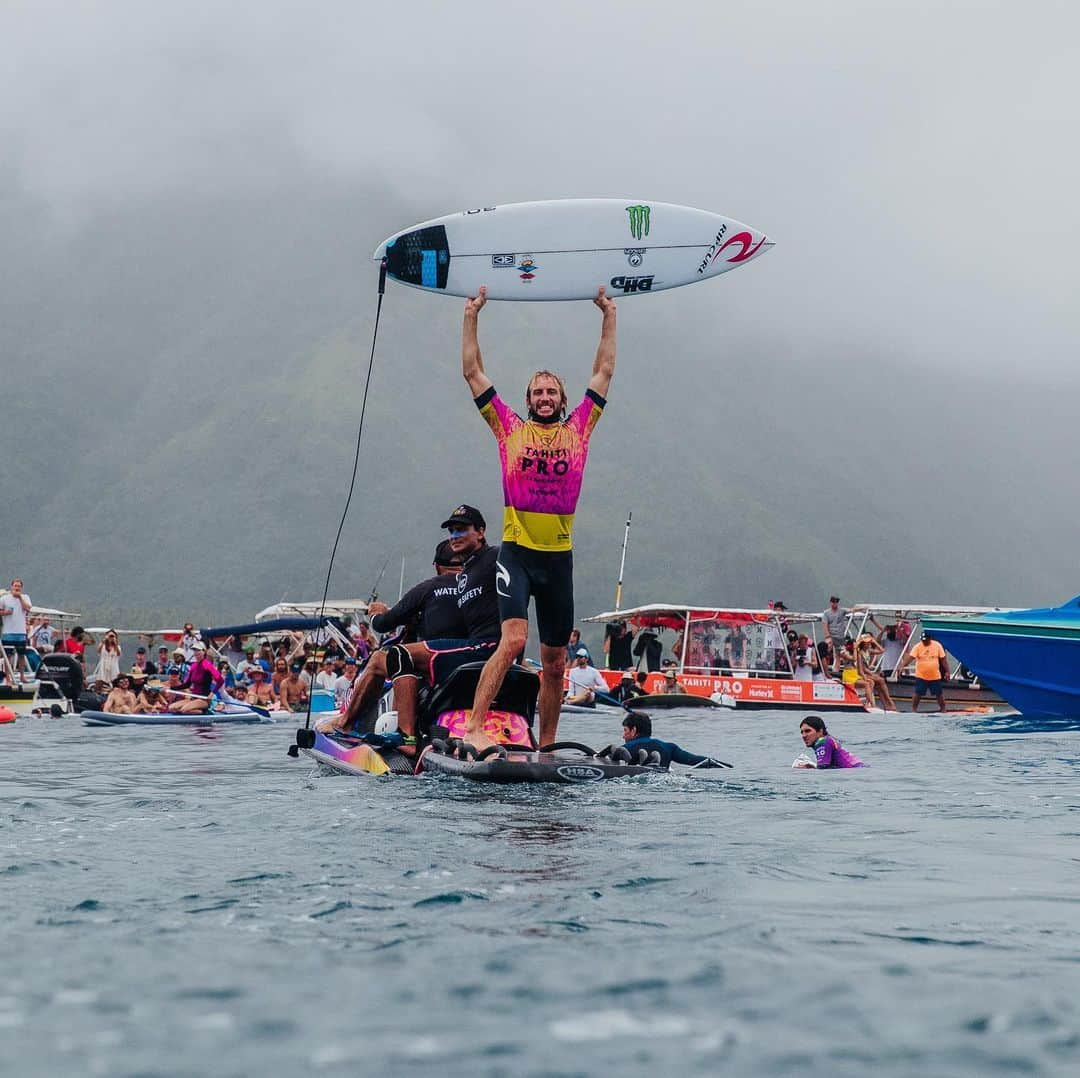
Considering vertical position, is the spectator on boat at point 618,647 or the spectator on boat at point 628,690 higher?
the spectator on boat at point 618,647

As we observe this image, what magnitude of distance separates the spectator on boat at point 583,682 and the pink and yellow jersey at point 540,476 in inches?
792

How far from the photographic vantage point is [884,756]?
46.3 ft

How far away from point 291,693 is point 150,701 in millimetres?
3164

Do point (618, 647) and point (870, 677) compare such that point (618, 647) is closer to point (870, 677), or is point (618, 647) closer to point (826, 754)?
point (870, 677)

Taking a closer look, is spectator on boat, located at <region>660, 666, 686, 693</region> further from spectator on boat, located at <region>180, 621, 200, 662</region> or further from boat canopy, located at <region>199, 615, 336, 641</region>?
spectator on boat, located at <region>180, 621, 200, 662</region>

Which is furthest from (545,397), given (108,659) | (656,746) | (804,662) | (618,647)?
(618,647)

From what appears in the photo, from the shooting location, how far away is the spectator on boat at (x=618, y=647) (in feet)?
125

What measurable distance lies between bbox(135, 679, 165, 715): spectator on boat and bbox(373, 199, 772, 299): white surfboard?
1681 cm

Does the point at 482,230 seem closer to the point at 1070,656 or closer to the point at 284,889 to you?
the point at 284,889

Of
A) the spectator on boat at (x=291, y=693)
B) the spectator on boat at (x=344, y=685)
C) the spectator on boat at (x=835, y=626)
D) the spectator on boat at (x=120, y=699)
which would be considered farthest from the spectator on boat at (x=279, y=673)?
the spectator on boat at (x=835, y=626)

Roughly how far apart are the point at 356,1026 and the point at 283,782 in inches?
269

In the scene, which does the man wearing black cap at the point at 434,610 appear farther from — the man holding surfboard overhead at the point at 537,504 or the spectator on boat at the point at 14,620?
the spectator on boat at the point at 14,620

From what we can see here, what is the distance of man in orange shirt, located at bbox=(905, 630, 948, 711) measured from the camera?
103 feet

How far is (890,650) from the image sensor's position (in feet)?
115
